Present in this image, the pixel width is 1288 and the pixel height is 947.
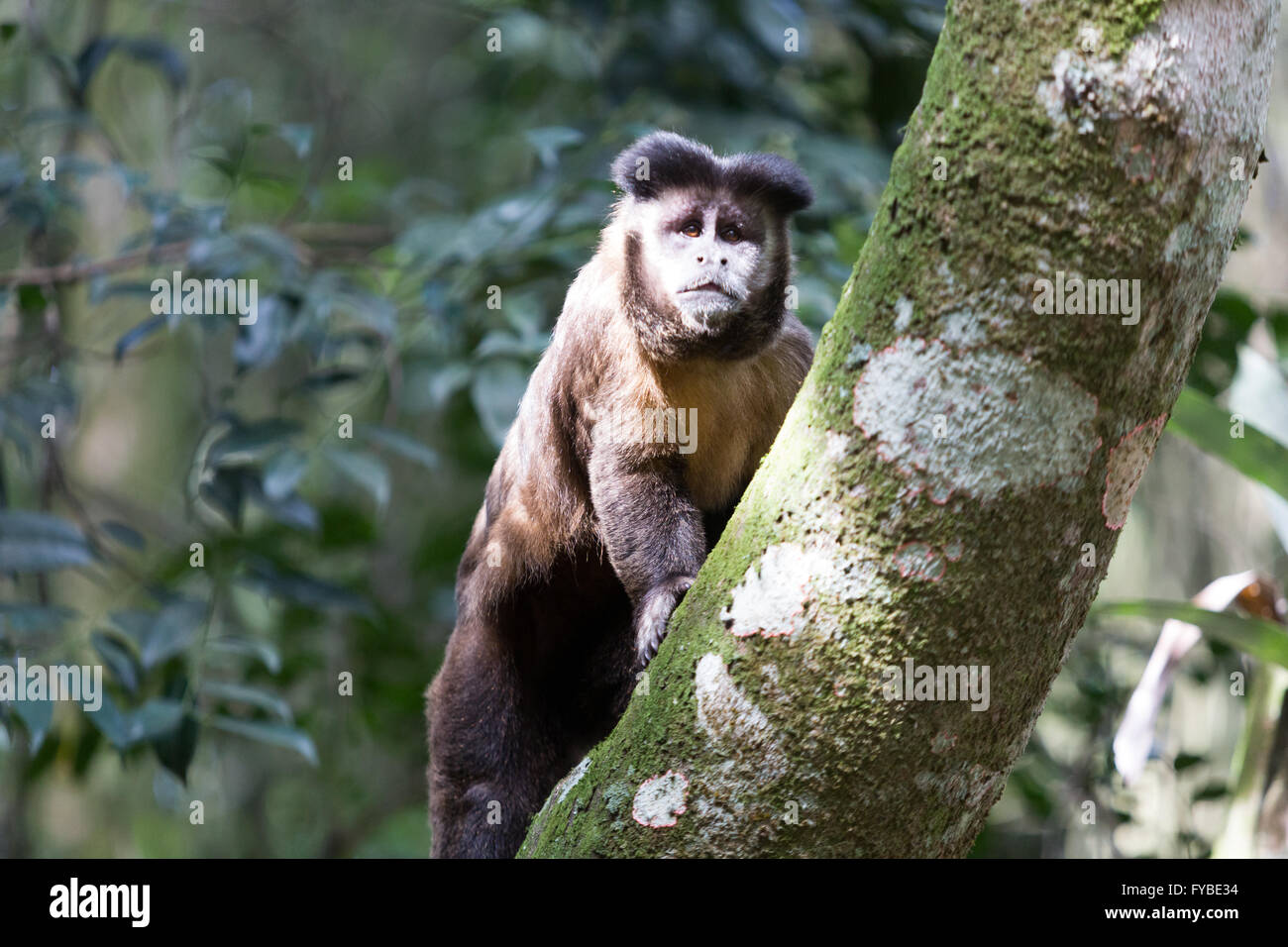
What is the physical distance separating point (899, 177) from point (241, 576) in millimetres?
3296

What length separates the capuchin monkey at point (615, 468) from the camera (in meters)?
3.29

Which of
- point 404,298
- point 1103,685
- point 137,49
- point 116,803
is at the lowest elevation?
point 116,803

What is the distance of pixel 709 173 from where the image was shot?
11.8 ft

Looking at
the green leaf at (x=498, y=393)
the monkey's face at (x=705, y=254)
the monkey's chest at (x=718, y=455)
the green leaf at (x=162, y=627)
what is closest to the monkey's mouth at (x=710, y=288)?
the monkey's face at (x=705, y=254)

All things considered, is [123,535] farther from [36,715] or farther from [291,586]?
[36,715]

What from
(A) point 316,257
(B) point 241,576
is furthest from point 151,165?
(B) point 241,576

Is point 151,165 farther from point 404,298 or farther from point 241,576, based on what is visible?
point 241,576

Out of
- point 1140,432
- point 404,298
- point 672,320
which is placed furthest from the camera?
point 404,298

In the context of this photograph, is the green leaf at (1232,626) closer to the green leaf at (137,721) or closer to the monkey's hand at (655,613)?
the monkey's hand at (655,613)

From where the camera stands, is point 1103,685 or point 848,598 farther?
point 1103,685

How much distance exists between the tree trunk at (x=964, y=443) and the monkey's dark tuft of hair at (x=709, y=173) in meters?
1.59

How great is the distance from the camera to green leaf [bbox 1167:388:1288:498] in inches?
142

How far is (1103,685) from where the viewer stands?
5.65 metres

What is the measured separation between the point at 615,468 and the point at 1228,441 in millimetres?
1930
